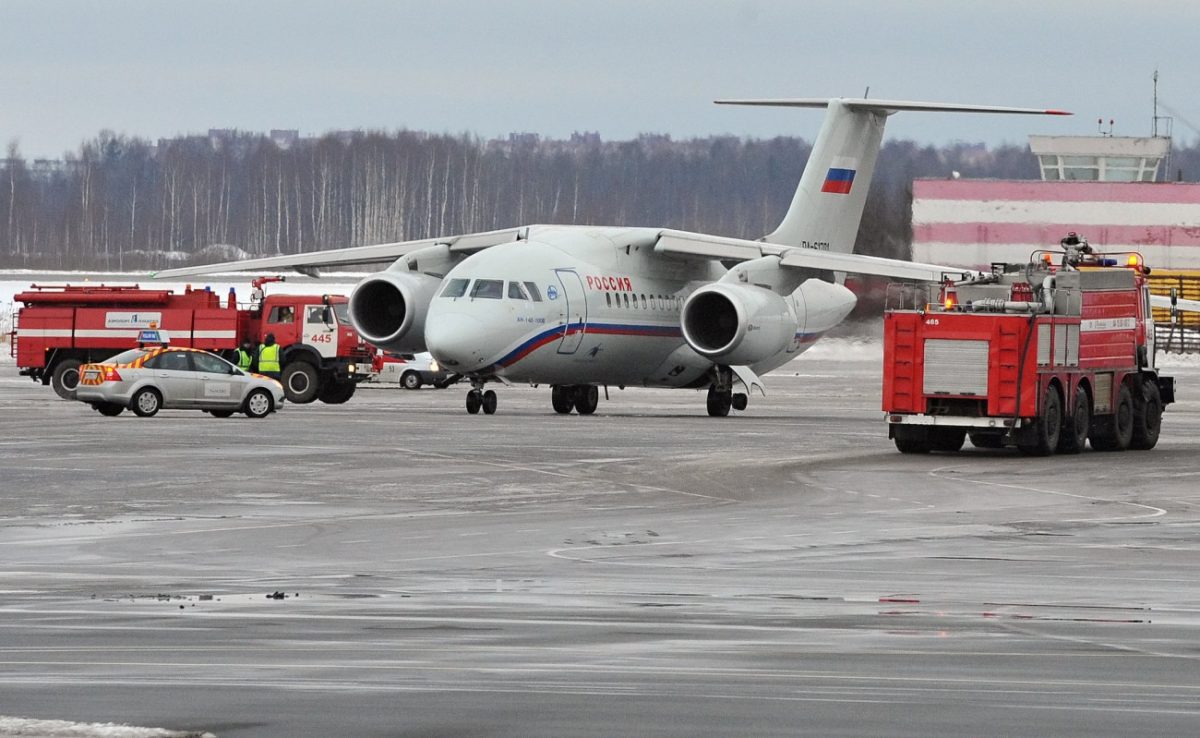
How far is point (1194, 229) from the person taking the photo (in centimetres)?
8150

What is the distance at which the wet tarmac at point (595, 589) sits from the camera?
914 centimetres

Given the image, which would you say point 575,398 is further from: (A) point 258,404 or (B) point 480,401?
(A) point 258,404

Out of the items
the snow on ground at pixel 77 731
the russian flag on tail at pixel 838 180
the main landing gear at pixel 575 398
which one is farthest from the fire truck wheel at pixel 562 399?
the snow on ground at pixel 77 731

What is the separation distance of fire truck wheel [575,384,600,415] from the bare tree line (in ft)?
324

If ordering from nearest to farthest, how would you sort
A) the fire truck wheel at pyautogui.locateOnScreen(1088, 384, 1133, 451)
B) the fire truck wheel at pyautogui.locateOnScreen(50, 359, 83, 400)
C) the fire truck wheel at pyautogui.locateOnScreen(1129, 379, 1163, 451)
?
the fire truck wheel at pyautogui.locateOnScreen(1088, 384, 1133, 451), the fire truck wheel at pyautogui.locateOnScreen(1129, 379, 1163, 451), the fire truck wheel at pyautogui.locateOnScreen(50, 359, 83, 400)

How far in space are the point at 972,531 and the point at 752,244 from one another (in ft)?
73.0

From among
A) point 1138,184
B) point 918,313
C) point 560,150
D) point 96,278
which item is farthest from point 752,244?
point 560,150

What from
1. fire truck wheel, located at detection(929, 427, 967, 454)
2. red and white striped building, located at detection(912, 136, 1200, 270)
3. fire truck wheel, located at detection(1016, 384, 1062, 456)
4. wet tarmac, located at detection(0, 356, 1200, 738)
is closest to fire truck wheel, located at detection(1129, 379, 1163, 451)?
wet tarmac, located at detection(0, 356, 1200, 738)

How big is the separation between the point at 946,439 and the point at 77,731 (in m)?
22.8

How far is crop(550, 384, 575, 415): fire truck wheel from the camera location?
4156 cm

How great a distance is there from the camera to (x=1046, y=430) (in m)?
28.6

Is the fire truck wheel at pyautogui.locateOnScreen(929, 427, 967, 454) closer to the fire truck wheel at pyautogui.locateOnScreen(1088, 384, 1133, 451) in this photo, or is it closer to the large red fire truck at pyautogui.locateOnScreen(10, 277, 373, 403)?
the fire truck wheel at pyautogui.locateOnScreen(1088, 384, 1133, 451)

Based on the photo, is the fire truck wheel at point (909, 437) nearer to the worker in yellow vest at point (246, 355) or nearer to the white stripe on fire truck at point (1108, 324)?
the white stripe on fire truck at point (1108, 324)

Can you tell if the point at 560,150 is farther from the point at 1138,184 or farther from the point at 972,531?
the point at 972,531
